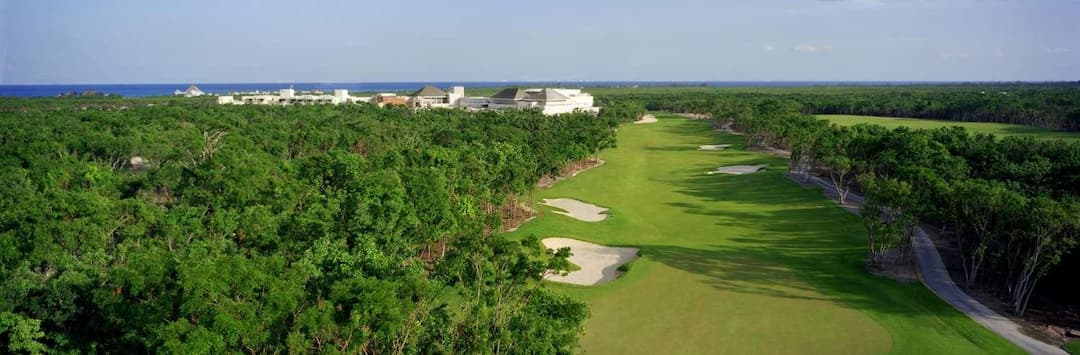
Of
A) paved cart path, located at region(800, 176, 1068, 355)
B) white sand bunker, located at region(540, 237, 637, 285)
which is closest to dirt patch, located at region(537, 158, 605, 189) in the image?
white sand bunker, located at region(540, 237, 637, 285)

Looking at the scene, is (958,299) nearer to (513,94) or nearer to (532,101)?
(532,101)

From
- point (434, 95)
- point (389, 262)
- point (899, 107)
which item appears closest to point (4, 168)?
point (389, 262)

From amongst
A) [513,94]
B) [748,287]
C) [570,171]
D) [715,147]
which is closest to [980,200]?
[748,287]

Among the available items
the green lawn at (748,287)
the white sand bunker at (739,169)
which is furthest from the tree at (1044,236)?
the white sand bunker at (739,169)

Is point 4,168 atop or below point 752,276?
atop

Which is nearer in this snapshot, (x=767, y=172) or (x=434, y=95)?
(x=767, y=172)

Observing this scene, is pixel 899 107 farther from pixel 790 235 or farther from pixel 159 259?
pixel 159 259

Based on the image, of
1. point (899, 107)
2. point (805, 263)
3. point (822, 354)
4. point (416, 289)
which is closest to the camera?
point (416, 289)
